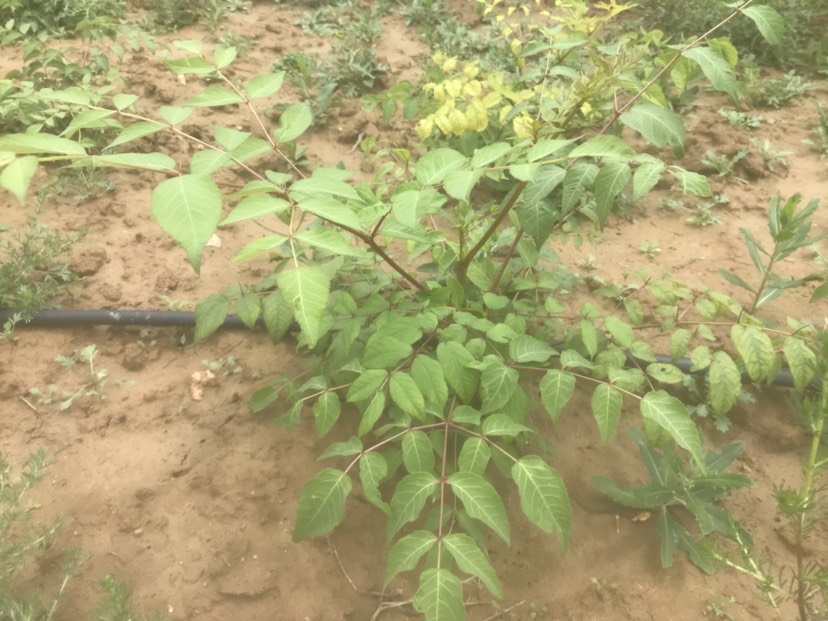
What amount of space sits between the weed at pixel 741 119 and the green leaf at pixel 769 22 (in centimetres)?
206

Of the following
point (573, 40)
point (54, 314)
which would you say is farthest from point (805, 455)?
point (54, 314)

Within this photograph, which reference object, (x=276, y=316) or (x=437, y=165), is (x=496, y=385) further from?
(x=276, y=316)

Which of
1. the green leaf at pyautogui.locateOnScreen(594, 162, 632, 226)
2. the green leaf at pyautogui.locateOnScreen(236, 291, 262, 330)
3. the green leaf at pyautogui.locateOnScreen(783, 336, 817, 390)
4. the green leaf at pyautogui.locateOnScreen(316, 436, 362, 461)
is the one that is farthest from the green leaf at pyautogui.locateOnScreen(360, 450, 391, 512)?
the green leaf at pyautogui.locateOnScreen(783, 336, 817, 390)

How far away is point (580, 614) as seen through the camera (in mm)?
1715

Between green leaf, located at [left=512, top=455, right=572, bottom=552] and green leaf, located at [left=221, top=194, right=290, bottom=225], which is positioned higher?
green leaf, located at [left=221, top=194, right=290, bottom=225]

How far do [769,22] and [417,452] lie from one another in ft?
4.74

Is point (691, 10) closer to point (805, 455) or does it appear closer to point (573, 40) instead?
point (573, 40)

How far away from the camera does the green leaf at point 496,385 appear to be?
1.53m

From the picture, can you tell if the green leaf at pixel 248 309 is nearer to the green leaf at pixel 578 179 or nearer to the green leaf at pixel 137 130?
the green leaf at pixel 137 130

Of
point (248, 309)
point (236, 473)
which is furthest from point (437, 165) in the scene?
point (236, 473)

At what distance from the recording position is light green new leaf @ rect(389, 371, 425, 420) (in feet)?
4.60

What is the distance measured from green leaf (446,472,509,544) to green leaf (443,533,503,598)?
63 millimetres

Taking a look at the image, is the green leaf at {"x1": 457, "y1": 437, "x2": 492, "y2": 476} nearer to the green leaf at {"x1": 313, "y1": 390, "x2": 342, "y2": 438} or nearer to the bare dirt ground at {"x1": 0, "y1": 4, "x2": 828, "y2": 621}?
the green leaf at {"x1": 313, "y1": 390, "x2": 342, "y2": 438}

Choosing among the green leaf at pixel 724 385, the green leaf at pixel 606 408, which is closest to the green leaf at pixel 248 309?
the green leaf at pixel 606 408
